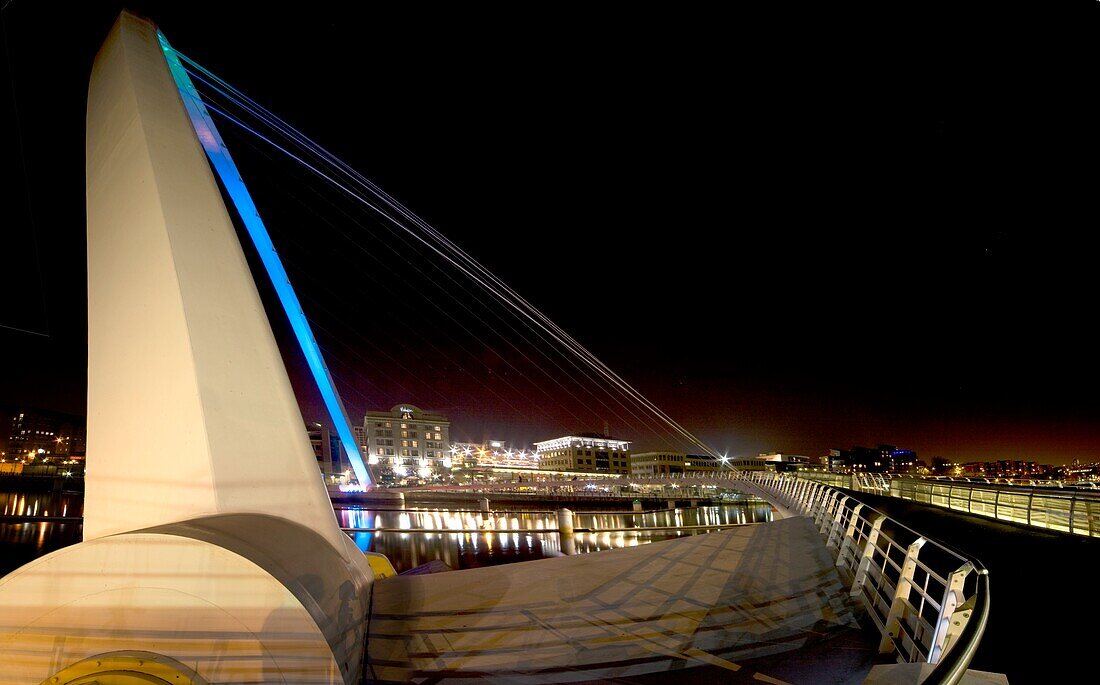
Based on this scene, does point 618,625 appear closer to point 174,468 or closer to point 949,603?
point 949,603

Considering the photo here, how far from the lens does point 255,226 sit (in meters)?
9.82

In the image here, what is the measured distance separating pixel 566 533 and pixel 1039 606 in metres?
5.56

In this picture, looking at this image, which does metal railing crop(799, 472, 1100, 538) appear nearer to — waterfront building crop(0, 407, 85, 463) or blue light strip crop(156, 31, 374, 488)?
blue light strip crop(156, 31, 374, 488)

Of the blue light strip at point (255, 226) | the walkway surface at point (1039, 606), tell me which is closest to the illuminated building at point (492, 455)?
the blue light strip at point (255, 226)

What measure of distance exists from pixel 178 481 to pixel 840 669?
4.50 m

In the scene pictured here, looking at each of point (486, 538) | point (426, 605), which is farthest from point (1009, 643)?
point (486, 538)

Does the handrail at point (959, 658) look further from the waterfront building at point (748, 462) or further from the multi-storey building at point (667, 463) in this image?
the waterfront building at point (748, 462)

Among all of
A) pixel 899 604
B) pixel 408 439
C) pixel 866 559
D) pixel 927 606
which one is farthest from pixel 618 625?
pixel 408 439

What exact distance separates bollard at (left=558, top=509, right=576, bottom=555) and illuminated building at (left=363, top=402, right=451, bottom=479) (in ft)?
346

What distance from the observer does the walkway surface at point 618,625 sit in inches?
151

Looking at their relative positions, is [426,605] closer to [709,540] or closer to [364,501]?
[709,540]

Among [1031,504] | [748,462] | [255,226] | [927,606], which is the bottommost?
[748,462]

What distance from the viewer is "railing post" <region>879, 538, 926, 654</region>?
4109 mm

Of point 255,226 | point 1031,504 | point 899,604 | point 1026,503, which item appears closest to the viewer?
point 899,604
